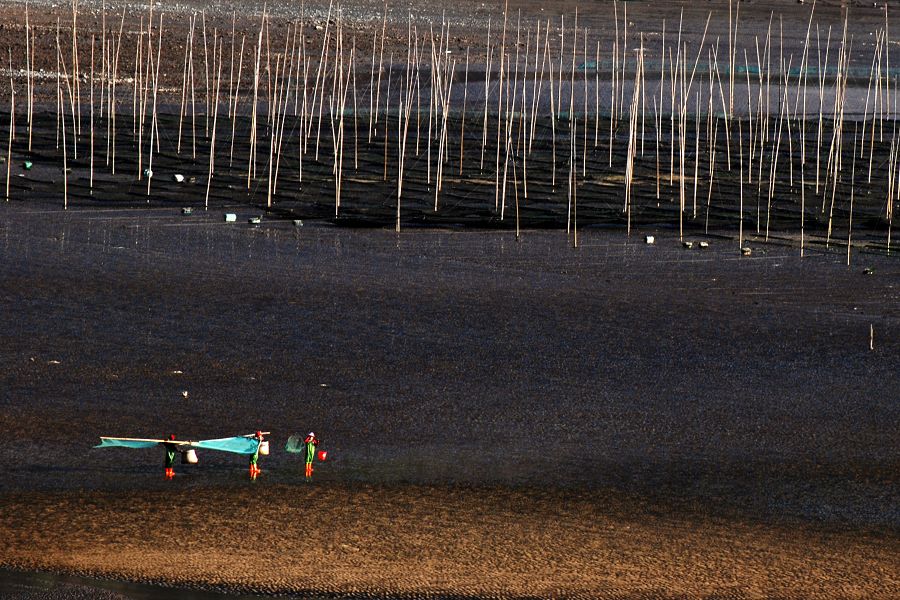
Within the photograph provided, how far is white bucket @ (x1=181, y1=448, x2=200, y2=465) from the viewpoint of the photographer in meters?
6.64

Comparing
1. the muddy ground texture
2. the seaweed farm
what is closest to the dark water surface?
the muddy ground texture

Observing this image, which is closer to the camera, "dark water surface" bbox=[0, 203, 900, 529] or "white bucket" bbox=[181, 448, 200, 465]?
"white bucket" bbox=[181, 448, 200, 465]

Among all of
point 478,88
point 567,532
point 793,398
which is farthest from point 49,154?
point 567,532

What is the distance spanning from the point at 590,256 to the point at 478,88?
1018 centimetres

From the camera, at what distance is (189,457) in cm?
664

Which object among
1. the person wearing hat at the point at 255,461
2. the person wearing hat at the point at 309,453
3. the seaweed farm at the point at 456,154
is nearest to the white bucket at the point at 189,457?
the person wearing hat at the point at 255,461

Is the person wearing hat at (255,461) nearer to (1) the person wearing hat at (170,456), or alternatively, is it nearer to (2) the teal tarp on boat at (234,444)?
(2) the teal tarp on boat at (234,444)

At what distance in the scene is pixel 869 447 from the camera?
7438mm

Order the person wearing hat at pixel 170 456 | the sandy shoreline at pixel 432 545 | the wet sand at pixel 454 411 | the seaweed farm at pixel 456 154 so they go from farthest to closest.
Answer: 1. the seaweed farm at pixel 456 154
2. the person wearing hat at pixel 170 456
3. the wet sand at pixel 454 411
4. the sandy shoreline at pixel 432 545

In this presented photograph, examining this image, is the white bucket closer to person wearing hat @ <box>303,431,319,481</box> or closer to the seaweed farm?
person wearing hat @ <box>303,431,319,481</box>

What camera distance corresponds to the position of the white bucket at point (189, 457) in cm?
664

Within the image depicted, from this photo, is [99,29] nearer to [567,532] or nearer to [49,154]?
[49,154]

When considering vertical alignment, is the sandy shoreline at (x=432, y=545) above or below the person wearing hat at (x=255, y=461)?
below

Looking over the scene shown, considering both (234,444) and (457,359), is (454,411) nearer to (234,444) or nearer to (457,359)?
(457,359)
